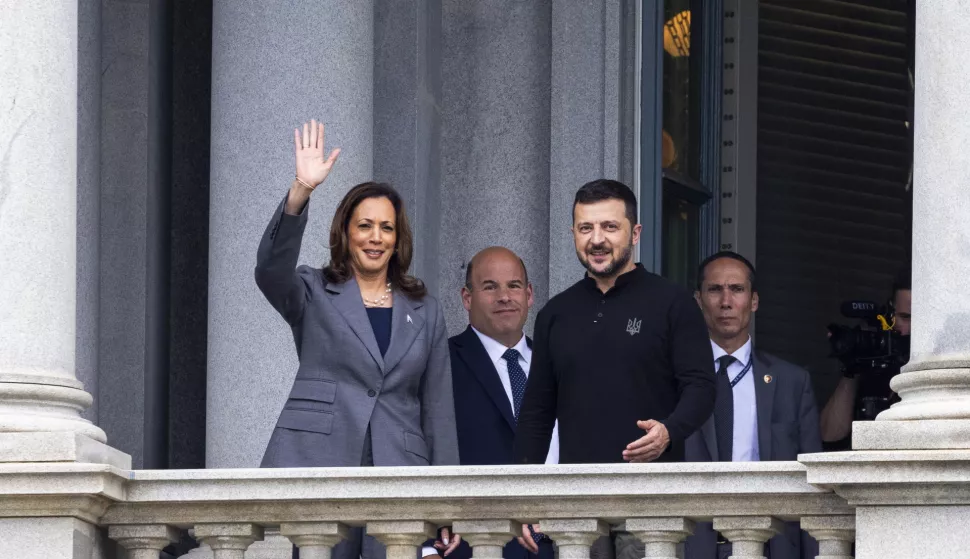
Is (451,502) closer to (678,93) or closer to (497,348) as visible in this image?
(497,348)

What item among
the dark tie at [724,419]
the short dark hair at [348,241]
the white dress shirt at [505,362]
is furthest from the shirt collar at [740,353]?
the short dark hair at [348,241]

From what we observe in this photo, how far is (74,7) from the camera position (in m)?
10.7

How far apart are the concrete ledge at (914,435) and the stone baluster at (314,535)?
2157mm

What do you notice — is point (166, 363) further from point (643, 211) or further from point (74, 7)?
point (74, 7)

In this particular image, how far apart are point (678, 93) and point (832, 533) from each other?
5.94 m

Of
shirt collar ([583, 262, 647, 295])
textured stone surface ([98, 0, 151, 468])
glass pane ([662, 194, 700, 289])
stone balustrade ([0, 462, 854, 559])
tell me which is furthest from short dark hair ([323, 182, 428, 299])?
textured stone surface ([98, 0, 151, 468])

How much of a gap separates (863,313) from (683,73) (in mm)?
2593

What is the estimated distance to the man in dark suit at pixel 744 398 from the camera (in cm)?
1118

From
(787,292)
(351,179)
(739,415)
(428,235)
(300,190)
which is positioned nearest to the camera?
(300,190)

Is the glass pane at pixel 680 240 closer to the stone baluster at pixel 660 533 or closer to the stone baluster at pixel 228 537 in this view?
the stone baluster at pixel 660 533

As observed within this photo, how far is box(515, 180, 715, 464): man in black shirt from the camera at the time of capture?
10.3m

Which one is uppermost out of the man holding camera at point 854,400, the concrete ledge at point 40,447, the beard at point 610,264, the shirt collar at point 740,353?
the beard at point 610,264

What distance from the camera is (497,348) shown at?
1168 cm

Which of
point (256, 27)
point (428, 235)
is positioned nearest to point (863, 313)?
point (428, 235)
